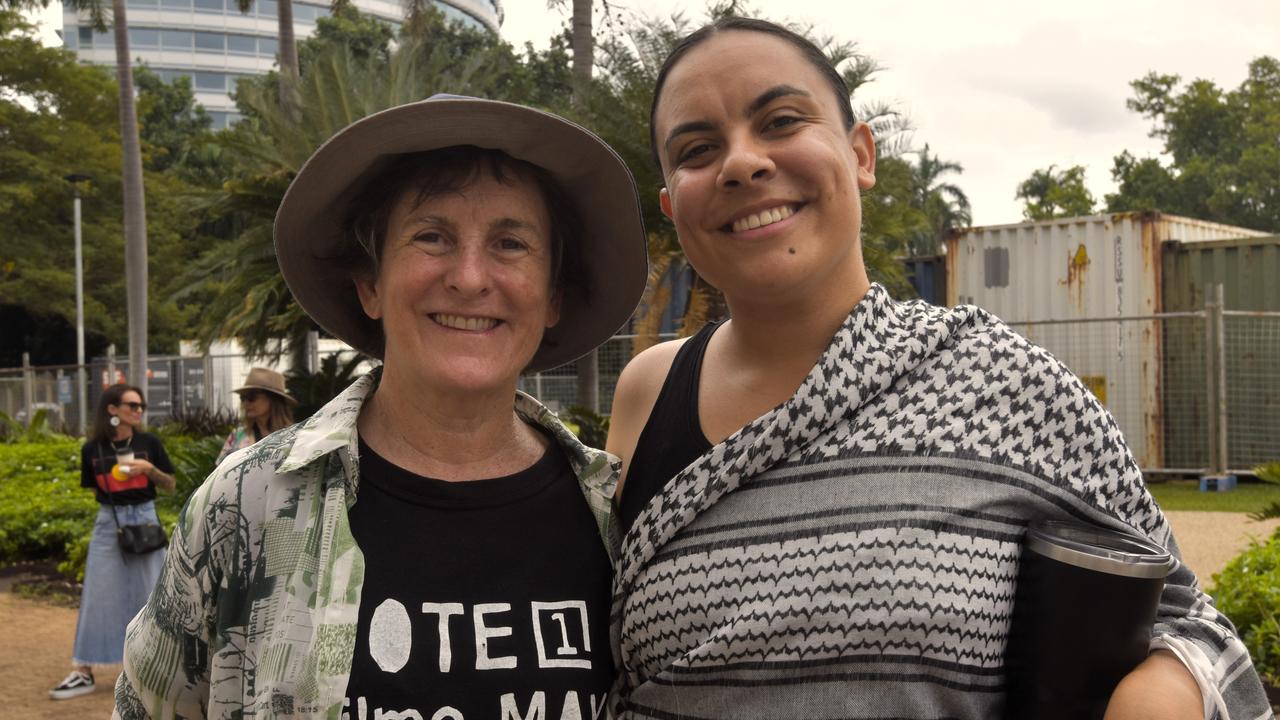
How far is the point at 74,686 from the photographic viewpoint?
691 cm

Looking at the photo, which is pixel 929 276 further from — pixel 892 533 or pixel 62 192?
pixel 62 192

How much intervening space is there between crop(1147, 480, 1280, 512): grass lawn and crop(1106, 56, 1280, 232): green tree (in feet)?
86.0

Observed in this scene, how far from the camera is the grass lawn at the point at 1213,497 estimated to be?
10.8 metres

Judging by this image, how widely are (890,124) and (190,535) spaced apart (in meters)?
11.4

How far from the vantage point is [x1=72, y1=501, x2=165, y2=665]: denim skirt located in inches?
274

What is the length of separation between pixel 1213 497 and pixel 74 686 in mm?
10097

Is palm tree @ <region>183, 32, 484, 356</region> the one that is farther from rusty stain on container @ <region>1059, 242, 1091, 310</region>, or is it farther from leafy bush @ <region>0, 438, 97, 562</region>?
rusty stain on container @ <region>1059, 242, 1091, 310</region>

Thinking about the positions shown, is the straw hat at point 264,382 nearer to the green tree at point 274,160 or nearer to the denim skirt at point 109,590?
the denim skirt at point 109,590

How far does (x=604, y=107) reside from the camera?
36.6ft

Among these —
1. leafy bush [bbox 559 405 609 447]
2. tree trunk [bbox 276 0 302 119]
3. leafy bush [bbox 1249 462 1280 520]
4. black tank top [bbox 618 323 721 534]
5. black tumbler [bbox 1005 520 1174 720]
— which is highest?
tree trunk [bbox 276 0 302 119]

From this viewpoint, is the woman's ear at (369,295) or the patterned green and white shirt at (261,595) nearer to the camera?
the patterned green and white shirt at (261,595)

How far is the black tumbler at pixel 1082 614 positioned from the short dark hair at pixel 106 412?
6889 mm

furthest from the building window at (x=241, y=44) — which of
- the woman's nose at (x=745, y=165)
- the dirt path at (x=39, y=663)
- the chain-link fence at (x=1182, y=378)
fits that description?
the woman's nose at (x=745, y=165)

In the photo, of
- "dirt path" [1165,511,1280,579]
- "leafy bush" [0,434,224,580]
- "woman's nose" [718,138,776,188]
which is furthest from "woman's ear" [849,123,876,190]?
"leafy bush" [0,434,224,580]
